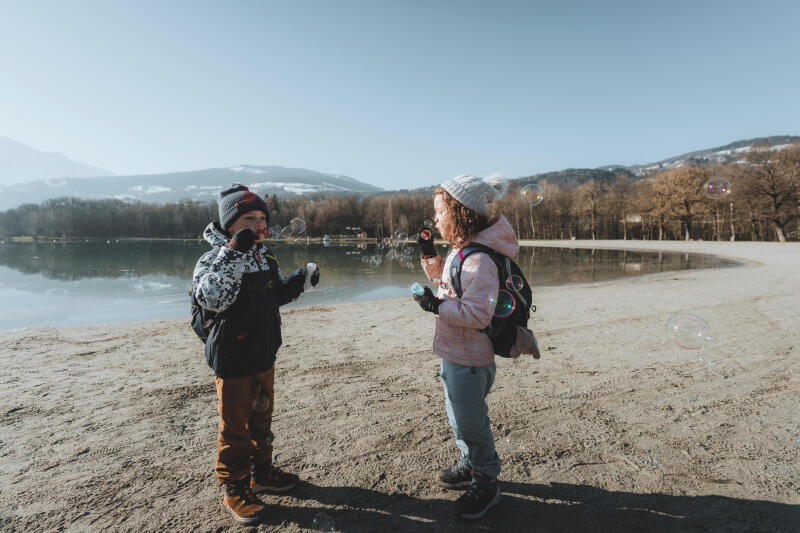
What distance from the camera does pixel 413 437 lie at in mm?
3557

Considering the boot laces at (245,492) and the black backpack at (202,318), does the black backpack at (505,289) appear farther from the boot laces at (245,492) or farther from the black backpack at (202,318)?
the boot laces at (245,492)

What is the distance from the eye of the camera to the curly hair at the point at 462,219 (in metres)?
2.49

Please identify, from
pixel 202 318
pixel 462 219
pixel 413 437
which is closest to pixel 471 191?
pixel 462 219

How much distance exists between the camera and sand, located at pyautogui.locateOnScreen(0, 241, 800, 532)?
2631 mm

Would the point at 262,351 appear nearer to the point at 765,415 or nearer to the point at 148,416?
the point at 148,416

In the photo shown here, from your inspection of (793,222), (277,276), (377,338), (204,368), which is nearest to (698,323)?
(377,338)

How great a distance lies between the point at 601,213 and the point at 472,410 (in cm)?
7145

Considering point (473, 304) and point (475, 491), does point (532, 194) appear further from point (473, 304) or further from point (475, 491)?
point (475, 491)

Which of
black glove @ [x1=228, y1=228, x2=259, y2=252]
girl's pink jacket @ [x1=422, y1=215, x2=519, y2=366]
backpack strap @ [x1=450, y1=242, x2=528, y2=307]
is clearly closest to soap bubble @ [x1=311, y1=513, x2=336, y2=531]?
girl's pink jacket @ [x1=422, y1=215, x2=519, y2=366]

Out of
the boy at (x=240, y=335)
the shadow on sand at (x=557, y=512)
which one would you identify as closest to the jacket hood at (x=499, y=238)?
the boy at (x=240, y=335)

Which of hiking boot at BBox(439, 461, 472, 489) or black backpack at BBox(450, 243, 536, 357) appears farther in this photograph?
hiking boot at BBox(439, 461, 472, 489)

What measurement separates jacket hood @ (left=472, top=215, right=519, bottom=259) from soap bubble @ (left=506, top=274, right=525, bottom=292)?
16 cm

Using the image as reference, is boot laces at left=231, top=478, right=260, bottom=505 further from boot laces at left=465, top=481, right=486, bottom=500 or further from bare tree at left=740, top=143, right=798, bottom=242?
bare tree at left=740, top=143, right=798, bottom=242

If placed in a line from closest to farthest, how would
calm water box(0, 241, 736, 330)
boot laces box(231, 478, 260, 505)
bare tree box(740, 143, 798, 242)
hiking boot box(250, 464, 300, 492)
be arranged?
boot laces box(231, 478, 260, 505), hiking boot box(250, 464, 300, 492), calm water box(0, 241, 736, 330), bare tree box(740, 143, 798, 242)
